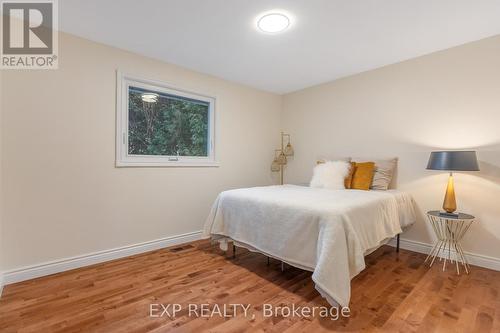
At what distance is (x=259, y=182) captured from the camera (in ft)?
13.3

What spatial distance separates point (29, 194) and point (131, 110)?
3.99ft

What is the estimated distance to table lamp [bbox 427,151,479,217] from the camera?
217 cm

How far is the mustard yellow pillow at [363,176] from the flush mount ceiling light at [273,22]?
1.82m

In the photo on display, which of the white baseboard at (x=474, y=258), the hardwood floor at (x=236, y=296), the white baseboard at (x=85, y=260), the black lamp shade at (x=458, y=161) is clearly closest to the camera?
the hardwood floor at (x=236, y=296)

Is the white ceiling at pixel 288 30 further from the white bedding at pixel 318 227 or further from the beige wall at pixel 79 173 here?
the white bedding at pixel 318 227

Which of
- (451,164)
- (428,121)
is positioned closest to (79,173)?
(451,164)

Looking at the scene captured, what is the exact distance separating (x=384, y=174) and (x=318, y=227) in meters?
1.63

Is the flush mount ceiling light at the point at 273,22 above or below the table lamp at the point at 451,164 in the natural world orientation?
above

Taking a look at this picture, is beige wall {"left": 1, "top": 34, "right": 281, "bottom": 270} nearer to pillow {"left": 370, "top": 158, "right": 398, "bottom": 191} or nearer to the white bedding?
the white bedding

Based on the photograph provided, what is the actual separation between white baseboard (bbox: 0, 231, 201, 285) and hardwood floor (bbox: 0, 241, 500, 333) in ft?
0.24

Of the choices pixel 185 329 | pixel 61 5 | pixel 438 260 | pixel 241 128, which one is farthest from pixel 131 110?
pixel 438 260

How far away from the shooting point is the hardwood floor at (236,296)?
152 cm

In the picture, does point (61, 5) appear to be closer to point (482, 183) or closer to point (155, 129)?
point (155, 129)

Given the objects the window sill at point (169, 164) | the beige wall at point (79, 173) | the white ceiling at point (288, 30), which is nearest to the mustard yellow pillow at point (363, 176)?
the white ceiling at point (288, 30)
